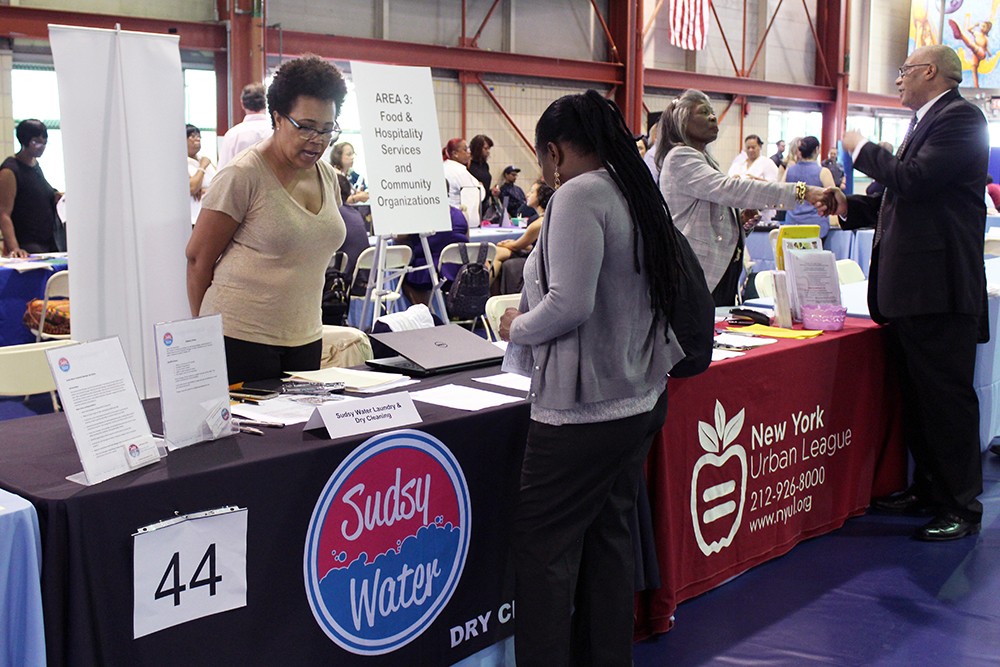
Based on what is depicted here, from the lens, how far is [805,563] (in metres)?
3.03

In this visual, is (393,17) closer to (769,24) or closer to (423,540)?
(769,24)

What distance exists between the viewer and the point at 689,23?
45.7ft

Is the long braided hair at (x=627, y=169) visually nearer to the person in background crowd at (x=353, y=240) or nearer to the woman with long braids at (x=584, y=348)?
the woman with long braids at (x=584, y=348)

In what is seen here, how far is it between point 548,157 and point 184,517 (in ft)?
3.01

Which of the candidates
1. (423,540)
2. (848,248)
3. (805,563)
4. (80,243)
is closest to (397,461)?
(423,540)

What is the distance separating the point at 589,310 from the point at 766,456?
130cm

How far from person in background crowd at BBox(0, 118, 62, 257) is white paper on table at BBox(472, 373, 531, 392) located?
4.47 meters

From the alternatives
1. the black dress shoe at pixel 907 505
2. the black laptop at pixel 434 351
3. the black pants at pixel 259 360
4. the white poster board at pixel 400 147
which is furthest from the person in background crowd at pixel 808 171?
the black pants at pixel 259 360

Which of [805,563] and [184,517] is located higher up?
[184,517]

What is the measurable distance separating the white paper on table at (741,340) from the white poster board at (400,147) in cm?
193

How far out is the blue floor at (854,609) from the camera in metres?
2.45

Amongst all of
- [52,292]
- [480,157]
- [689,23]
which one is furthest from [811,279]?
[689,23]

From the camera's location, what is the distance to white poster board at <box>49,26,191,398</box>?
239 centimetres

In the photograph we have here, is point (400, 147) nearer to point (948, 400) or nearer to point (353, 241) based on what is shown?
point (353, 241)
